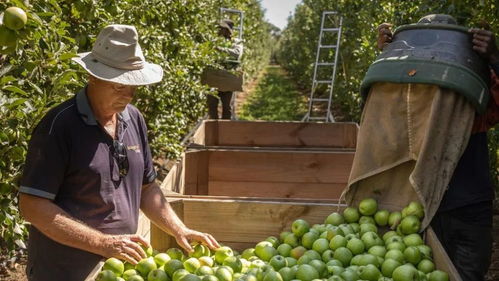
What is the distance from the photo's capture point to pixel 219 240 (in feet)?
11.6

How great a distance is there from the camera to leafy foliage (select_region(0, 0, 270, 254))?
8.80ft

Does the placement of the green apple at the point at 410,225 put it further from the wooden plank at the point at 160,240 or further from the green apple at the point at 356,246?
the wooden plank at the point at 160,240

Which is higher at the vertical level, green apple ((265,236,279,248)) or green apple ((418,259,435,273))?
green apple ((418,259,435,273))

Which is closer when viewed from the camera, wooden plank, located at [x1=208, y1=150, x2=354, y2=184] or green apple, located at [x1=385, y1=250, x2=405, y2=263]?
green apple, located at [x1=385, y1=250, x2=405, y2=263]

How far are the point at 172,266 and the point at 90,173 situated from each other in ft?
1.77

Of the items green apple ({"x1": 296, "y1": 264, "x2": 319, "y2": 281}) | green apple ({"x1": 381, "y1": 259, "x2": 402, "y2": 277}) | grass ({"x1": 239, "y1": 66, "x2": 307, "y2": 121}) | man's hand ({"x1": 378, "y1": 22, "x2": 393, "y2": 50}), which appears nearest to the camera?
green apple ({"x1": 296, "y1": 264, "x2": 319, "y2": 281})

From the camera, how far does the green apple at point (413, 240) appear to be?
2.98m

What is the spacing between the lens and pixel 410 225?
10.1ft

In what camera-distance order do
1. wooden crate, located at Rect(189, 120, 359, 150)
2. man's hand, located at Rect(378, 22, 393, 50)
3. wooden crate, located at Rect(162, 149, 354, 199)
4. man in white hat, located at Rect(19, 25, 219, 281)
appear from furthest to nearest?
wooden crate, located at Rect(189, 120, 359, 150), wooden crate, located at Rect(162, 149, 354, 199), man's hand, located at Rect(378, 22, 393, 50), man in white hat, located at Rect(19, 25, 219, 281)

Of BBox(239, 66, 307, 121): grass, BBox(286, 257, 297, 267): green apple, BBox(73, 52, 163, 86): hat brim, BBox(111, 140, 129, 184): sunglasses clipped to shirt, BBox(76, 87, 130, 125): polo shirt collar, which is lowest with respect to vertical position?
BBox(239, 66, 307, 121): grass

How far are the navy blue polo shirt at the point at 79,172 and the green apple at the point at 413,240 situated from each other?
134cm

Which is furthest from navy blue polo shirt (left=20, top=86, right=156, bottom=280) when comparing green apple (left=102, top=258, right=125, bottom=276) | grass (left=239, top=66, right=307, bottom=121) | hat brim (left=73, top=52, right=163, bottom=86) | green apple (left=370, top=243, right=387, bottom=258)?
grass (left=239, top=66, right=307, bottom=121)

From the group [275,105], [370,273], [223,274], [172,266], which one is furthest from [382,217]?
[275,105]

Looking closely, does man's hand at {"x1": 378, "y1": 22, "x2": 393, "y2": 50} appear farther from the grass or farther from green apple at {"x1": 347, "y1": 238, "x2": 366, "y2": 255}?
the grass
